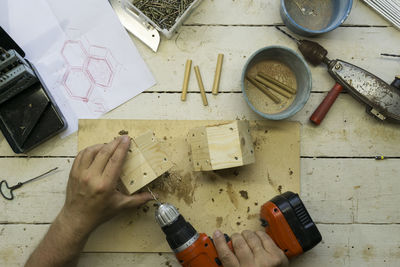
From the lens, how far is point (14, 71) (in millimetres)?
760

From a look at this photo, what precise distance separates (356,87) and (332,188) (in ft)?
0.96

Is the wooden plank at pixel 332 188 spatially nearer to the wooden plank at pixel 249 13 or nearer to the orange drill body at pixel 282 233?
the orange drill body at pixel 282 233

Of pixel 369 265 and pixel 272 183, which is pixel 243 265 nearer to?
pixel 272 183

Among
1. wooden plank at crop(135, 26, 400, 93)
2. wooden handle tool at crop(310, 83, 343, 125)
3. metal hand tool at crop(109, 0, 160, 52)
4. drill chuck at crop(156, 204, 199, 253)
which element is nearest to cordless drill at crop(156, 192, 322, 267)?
drill chuck at crop(156, 204, 199, 253)

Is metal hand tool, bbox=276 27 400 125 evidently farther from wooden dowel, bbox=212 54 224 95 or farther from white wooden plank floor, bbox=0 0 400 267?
wooden dowel, bbox=212 54 224 95

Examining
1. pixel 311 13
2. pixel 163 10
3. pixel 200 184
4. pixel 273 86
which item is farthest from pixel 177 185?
pixel 311 13

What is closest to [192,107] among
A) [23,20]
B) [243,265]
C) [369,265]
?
[243,265]

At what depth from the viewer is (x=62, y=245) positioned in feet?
2.43

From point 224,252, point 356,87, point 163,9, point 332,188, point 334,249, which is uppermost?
point 163,9

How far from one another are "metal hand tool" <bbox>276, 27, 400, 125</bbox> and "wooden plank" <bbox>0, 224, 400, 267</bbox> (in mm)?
322

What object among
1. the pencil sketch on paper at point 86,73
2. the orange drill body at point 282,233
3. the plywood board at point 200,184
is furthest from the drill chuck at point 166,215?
the pencil sketch on paper at point 86,73

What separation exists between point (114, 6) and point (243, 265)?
2.57ft

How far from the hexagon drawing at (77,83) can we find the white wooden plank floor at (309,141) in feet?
0.32

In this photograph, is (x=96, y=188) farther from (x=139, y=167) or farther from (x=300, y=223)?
(x=300, y=223)
